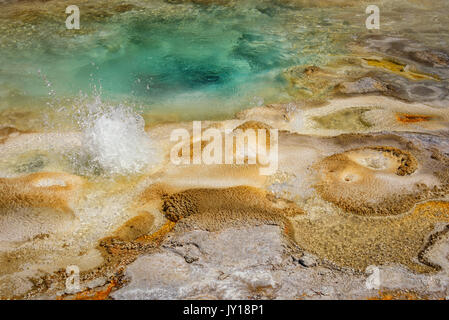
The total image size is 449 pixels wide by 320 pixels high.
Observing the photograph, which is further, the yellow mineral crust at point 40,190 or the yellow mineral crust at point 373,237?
the yellow mineral crust at point 40,190

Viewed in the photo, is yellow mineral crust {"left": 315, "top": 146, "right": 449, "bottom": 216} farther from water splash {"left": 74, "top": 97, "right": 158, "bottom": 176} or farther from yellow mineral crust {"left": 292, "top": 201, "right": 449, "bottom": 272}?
water splash {"left": 74, "top": 97, "right": 158, "bottom": 176}

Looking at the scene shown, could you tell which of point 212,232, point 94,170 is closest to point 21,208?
point 94,170

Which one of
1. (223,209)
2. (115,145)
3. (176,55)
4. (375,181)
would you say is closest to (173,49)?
(176,55)

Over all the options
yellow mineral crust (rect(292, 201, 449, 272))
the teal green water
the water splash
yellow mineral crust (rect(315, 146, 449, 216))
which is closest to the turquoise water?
the teal green water

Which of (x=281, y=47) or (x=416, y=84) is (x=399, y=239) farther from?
(x=281, y=47)

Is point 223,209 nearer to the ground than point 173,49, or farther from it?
nearer to the ground

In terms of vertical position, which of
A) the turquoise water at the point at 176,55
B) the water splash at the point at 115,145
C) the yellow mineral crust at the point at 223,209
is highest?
the turquoise water at the point at 176,55

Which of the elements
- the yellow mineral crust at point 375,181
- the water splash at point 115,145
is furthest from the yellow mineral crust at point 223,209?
the water splash at point 115,145

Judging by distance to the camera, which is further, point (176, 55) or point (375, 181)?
point (176, 55)

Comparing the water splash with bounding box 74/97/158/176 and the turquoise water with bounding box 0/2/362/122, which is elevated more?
the turquoise water with bounding box 0/2/362/122

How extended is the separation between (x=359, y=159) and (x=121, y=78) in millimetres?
4602

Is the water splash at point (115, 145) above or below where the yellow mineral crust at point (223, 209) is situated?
above

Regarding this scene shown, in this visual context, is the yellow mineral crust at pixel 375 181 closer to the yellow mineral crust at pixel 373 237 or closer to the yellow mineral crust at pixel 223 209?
the yellow mineral crust at pixel 373 237

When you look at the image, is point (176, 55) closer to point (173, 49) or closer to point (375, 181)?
point (173, 49)
